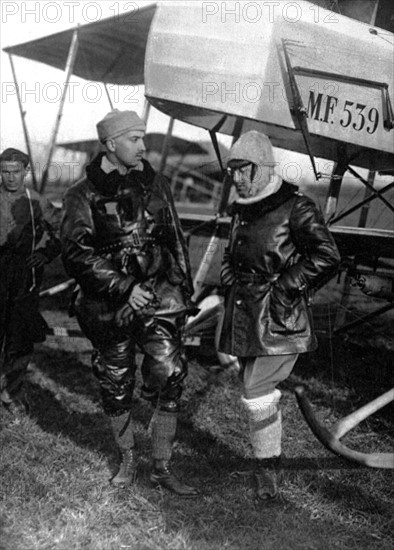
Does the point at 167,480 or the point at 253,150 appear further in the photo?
the point at 167,480

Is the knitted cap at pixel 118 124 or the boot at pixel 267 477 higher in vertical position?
the knitted cap at pixel 118 124

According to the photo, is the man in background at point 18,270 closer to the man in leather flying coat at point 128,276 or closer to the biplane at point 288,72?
the biplane at point 288,72

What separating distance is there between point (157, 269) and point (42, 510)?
1525mm

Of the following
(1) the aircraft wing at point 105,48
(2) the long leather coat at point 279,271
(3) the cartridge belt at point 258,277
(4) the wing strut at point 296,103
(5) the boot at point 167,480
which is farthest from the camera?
(1) the aircraft wing at point 105,48

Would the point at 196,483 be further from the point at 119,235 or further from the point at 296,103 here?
the point at 296,103

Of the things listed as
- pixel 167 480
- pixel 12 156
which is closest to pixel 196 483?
pixel 167 480

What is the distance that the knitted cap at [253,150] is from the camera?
3.37 metres

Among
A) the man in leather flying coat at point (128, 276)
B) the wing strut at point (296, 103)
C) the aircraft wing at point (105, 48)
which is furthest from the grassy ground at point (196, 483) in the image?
the aircraft wing at point (105, 48)

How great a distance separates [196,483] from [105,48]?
25.5ft

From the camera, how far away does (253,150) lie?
3.37 metres

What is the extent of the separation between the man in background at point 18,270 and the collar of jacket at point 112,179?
72.3 inches

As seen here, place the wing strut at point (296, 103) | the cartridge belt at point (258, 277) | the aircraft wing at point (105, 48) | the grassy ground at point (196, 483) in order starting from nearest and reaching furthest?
the grassy ground at point (196, 483), the cartridge belt at point (258, 277), the wing strut at point (296, 103), the aircraft wing at point (105, 48)

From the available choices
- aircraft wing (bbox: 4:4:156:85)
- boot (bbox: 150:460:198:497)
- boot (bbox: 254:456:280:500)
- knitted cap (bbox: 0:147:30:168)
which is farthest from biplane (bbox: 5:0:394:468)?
aircraft wing (bbox: 4:4:156:85)

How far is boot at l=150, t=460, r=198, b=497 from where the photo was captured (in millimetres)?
3562
